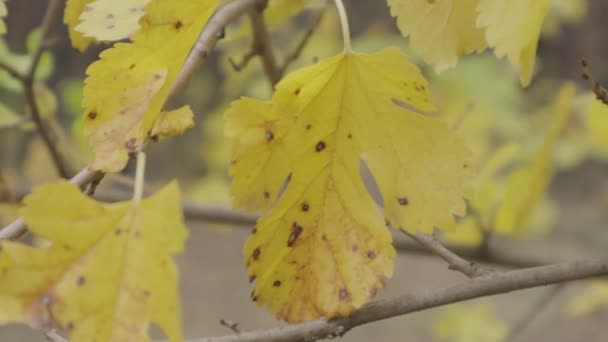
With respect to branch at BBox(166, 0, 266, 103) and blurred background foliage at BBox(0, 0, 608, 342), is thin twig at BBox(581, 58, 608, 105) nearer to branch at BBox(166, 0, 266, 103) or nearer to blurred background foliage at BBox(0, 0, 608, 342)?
blurred background foliage at BBox(0, 0, 608, 342)

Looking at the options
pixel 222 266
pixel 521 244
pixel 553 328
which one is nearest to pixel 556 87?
pixel 553 328

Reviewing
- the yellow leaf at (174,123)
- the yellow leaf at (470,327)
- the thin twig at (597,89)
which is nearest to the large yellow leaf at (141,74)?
the yellow leaf at (174,123)

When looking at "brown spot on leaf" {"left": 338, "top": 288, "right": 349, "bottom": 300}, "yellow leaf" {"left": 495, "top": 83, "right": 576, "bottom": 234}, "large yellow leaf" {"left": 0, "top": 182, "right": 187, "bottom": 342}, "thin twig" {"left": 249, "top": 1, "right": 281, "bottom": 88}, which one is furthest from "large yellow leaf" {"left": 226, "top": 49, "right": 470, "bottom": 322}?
"yellow leaf" {"left": 495, "top": 83, "right": 576, "bottom": 234}

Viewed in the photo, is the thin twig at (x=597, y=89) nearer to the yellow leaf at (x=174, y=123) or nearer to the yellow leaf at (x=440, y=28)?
the yellow leaf at (x=440, y=28)

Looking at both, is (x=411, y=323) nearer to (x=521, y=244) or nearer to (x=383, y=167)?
(x=521, y=244)

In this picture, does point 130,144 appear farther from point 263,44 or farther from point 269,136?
point 263,44
